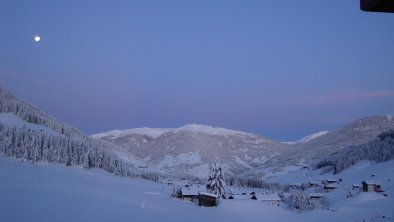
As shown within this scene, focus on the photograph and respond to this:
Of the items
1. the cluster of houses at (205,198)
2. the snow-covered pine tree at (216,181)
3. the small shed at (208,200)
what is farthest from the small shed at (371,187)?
the small shed at (208,200)

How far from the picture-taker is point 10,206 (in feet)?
86.9

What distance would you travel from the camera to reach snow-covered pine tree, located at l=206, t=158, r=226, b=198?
85000 mm

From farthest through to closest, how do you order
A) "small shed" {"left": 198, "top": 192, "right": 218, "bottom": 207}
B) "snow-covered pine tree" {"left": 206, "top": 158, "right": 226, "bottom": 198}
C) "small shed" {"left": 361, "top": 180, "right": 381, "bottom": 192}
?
1. "small shed" {"left": 361, "top": 180, "right": 381, "bottom": 192}
2. "snow-covered pine tree" {"left": 206, "top": 158, "right": 226, "bottom": 198}
3. "small shed" {"left": 198, "top": 192, "right": 218, "bottom": 207}

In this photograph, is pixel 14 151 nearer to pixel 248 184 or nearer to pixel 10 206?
pixel 10 206

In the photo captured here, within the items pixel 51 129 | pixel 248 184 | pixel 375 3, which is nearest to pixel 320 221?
pixel 375 3

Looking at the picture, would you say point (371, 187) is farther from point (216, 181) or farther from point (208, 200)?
point (208, 200)

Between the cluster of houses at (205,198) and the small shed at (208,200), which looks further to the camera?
the cluster of houses at (205,198)

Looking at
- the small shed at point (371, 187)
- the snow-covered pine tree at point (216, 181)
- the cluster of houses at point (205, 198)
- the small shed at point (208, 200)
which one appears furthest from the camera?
the small shed at point (371, 187)

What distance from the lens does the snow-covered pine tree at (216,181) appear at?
279 ft

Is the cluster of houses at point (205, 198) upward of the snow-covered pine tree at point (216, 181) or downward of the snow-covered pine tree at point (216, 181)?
downward

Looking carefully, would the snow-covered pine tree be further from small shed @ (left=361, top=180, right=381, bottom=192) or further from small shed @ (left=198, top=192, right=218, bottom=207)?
small shed @ (left=361, top=180, right=381, bottom=192)

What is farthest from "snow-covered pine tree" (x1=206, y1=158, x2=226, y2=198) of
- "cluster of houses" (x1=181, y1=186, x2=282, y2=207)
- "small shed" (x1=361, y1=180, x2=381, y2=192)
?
"small shed" (x1=361, y1=180, x2=381, y2=192)

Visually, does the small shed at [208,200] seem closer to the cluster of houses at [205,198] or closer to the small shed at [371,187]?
the cluster of houses at [205,198]

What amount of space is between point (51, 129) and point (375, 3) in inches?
8124
